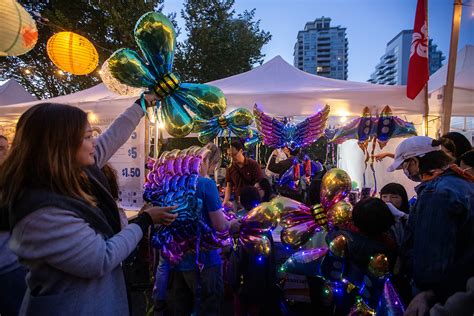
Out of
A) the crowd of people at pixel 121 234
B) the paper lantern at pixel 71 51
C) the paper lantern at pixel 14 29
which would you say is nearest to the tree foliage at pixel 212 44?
the paper lantern at pixel 71 51

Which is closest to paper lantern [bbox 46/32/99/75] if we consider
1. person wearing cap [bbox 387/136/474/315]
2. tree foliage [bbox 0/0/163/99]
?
person wearing cap [bbox 387/136/474/315]

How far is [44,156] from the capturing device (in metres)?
0.95

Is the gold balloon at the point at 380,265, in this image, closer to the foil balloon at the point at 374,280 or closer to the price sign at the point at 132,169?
the foil balloon at the point at 374,280

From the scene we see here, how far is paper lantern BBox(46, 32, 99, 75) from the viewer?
3.96 meters

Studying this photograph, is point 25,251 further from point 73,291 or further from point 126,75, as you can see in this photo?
point 126,75

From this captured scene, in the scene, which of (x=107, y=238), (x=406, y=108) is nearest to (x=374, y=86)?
(x=406, y=108)

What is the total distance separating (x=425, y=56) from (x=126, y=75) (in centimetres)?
328

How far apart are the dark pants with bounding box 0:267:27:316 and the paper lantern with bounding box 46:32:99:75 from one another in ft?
10.2

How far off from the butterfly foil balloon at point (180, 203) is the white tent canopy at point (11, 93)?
29.7 ft

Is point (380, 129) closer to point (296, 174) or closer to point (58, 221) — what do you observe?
point (296, 174)

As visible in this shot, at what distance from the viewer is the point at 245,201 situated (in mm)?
2268

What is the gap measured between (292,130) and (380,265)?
73.6 inches

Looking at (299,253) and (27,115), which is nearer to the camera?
(27,115)

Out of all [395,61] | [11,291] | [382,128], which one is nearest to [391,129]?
[382,128]
